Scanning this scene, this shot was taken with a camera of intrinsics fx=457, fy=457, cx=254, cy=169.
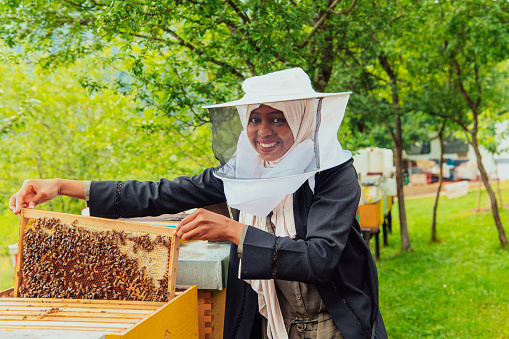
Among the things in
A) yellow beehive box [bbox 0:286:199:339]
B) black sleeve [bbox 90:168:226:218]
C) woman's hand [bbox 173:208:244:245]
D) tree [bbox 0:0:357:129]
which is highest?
tree [bbox 0:0:357:129]

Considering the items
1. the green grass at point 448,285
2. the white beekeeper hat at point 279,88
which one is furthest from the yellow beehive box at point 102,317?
the green grass at point 448,285

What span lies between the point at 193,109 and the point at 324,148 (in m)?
2.66

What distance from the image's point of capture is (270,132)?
1633mm

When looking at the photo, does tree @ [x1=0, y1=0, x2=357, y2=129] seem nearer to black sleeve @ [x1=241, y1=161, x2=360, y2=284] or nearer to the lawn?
black sleeve @ [x1=241, y1=161, x2=360, y2=284]

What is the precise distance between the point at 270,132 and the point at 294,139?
0.09 m

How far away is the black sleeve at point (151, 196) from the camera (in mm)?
1820

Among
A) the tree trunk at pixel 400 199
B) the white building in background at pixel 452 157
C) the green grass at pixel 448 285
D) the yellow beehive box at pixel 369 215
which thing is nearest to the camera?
the green grass at pixel 448 285

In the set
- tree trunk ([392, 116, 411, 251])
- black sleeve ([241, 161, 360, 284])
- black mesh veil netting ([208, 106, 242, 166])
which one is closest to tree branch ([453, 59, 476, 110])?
tree trunk ([392, 116, 411, 251])

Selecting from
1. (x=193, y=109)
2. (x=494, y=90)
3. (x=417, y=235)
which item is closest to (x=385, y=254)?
(x=417, y=235)

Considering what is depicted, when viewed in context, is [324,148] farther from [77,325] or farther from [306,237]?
[77,325]

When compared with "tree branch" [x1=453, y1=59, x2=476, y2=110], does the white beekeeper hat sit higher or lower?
lower

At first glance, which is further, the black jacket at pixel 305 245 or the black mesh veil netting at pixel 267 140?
the black mesh veil netting at pixel 267 140

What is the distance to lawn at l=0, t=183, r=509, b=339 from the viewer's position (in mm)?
4859

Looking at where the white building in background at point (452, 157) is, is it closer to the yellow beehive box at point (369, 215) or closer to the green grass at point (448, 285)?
the green grass at point (448, 285)
